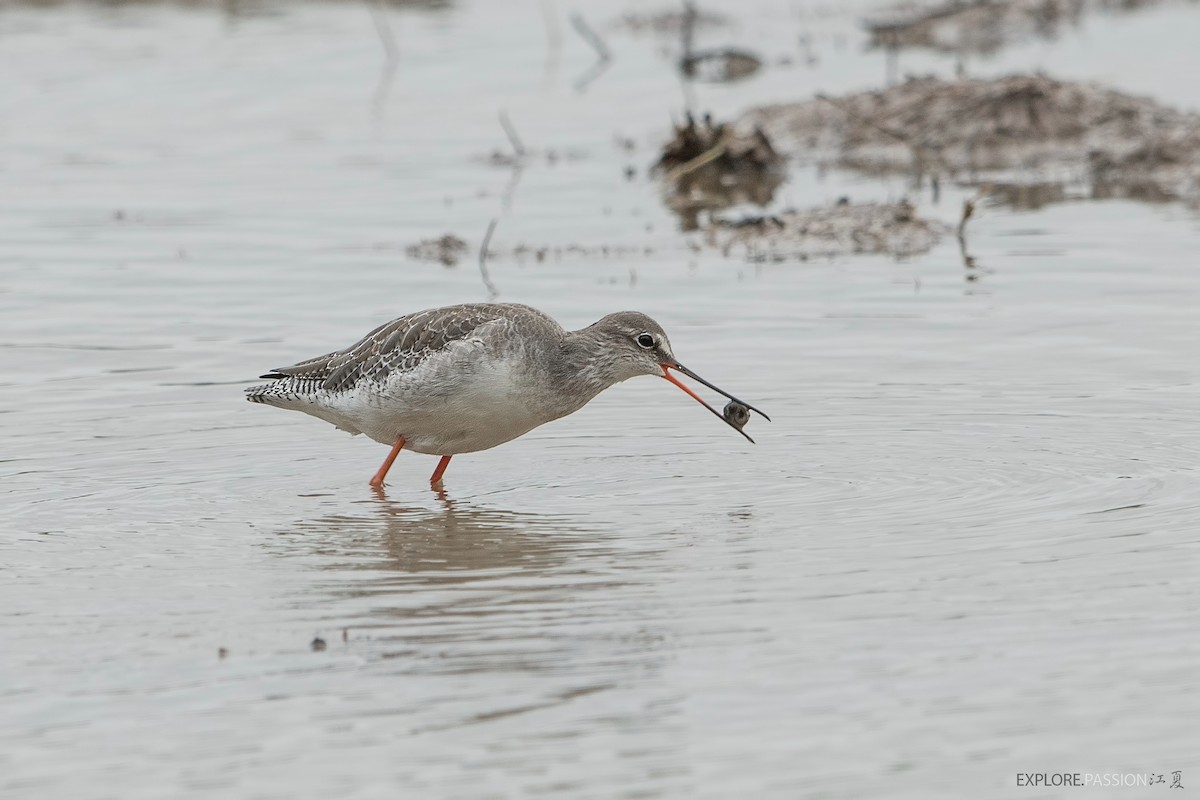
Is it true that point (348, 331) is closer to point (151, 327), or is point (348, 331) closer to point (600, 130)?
point (151, 327)

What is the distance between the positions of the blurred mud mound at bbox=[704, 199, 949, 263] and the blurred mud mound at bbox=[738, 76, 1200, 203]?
2.22m

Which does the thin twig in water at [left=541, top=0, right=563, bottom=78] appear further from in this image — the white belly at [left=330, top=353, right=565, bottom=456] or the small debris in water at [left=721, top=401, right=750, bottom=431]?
the white belly at [left=330, top=353, right=565, bottom=456]

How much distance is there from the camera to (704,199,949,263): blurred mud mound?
1714 cm

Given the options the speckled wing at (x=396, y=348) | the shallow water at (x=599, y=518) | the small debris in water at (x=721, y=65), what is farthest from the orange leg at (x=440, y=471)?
the small debris in water at (x=721, y=65)

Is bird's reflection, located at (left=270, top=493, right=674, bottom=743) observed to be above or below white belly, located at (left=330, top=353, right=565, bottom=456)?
below

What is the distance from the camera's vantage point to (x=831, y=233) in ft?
57.4

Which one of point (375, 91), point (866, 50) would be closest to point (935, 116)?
point (866, 50)

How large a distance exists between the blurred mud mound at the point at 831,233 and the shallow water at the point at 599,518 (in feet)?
1.48

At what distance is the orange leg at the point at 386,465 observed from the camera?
36.7 ft

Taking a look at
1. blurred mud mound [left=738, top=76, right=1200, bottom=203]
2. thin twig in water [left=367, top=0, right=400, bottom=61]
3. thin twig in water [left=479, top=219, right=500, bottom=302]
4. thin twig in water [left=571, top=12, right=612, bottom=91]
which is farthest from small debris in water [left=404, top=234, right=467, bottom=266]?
thin twig in water [left=367, top=0, right=400, bottom=61]

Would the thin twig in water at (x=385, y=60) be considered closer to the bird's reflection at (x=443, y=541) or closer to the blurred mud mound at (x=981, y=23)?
the blurred mud mound at (x=981, y=23)

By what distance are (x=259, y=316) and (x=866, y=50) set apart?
16.8 meters

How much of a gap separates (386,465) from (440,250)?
647cm

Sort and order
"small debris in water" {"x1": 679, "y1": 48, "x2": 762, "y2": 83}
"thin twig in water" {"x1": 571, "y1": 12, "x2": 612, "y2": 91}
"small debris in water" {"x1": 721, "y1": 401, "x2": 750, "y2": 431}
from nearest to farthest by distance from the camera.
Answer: "small debris in water" {"x1": 721, "y1": 401, "x2": 750, "y2": 431} → "small debris in water" {"x1": 679, "y1": 48, "x2": 762, "y2": 83} → "thin twig in water" {"x1": 571, "y1": 12, "x2": 612, "y2": 91}
